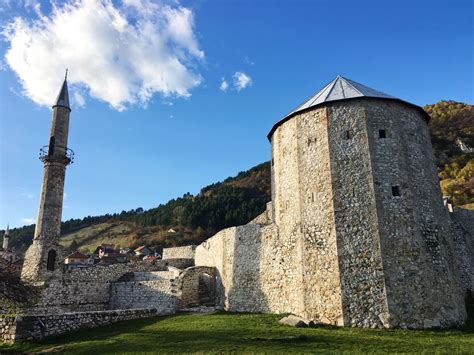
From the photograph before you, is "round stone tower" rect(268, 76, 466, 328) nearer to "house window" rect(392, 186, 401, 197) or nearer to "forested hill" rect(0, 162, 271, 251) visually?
"house window" rect(392, 186, 401, 197)

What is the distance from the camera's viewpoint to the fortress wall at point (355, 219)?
1708 cm

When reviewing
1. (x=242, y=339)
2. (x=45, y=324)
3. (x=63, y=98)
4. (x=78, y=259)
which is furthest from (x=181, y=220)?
(x=242, y=339)

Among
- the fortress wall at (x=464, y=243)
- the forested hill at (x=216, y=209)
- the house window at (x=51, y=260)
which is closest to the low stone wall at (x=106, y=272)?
the house window at (x=51, y=260)

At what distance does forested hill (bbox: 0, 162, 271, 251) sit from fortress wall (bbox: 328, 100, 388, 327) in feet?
207

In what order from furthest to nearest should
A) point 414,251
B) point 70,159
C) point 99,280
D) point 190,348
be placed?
1. point 70,159
2. point 99,280
3. point 414,251
4. point 190,348

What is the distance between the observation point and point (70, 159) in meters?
30.9

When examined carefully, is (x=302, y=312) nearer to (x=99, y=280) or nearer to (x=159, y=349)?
(x=159, y=349)

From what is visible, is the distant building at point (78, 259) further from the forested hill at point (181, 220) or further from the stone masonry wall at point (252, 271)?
the stone masonry wall at point (252, 271)

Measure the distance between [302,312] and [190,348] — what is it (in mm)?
7075

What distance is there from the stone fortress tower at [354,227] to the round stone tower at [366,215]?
1.8 inches

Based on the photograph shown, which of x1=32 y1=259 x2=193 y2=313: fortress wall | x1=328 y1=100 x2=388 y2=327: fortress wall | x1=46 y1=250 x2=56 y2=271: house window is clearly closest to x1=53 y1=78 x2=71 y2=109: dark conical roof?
x1=46 y1=250 x2=56 y2=271: house window

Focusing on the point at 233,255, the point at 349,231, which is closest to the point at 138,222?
the point at 233,255

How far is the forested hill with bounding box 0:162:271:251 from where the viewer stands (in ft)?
283

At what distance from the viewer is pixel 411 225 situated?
60.1ft
